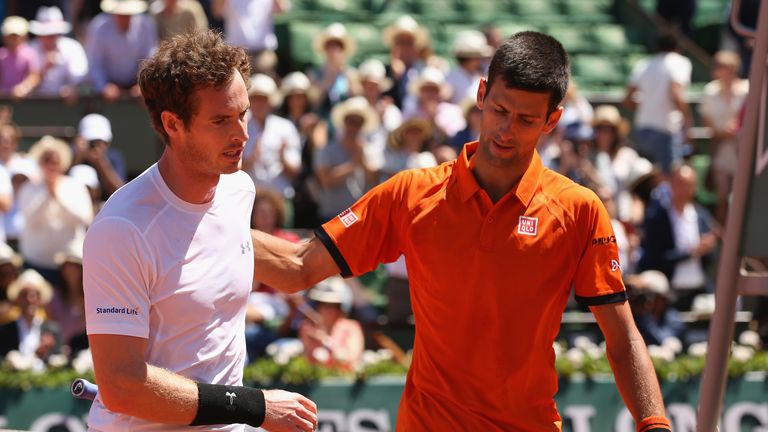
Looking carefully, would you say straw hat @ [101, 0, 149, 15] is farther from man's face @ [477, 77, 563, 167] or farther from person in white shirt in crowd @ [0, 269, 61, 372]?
man's face @ [477, 77, 563, 167]

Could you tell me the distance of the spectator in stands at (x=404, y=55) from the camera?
42.4 feet

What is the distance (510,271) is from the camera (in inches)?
175

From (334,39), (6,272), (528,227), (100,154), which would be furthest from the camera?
(334,39)

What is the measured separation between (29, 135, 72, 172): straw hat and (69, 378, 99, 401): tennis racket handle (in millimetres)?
7013

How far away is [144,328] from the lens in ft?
12.5

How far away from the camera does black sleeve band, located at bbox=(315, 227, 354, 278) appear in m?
4.70

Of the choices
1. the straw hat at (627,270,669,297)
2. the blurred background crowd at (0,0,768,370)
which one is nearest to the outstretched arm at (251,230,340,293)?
the blurred background crowd at (0,0,768,370)

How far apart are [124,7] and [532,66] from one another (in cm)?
857

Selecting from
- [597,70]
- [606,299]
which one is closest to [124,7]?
[597,70]

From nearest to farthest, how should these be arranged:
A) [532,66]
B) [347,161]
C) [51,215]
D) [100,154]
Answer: [532,66] → [51,215] → [100,154] → [347,161]

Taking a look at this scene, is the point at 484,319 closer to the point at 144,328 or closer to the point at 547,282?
the point at 547,282

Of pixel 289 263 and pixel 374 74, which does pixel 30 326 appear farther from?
pixel 289 263

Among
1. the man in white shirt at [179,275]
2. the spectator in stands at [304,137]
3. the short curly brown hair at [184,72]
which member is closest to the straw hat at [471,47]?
the spectator in stands at [304,137]

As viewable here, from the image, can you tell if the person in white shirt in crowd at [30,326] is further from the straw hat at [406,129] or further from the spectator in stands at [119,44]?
the straw hat at [406,129]
